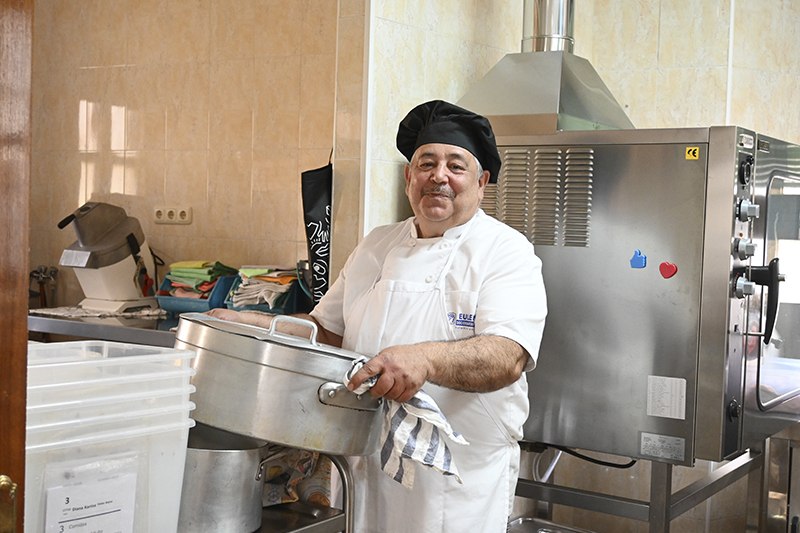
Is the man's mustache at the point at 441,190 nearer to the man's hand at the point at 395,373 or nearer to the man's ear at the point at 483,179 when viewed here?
the man's ear at the point at 483,179

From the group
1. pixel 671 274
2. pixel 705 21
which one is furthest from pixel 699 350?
pixel 705 21

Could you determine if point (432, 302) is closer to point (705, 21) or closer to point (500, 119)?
point (500, 119)

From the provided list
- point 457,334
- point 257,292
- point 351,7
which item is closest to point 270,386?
point 457,334

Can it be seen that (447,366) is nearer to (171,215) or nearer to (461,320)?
(461,320)

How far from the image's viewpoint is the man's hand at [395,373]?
1.26 metres

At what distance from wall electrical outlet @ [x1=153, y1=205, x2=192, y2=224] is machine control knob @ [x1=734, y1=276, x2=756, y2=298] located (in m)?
2.60

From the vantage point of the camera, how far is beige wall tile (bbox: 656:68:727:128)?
315cm

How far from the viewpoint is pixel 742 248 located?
2.15 m

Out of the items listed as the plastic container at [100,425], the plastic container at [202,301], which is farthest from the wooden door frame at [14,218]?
the plastic container at [202,301]

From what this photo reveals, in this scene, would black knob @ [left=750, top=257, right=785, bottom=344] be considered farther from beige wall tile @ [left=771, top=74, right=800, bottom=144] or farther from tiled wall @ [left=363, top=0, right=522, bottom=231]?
beige wall tile @ [left=771, top=74, right=800, bottom=144]

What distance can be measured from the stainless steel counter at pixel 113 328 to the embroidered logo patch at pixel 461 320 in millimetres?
1412

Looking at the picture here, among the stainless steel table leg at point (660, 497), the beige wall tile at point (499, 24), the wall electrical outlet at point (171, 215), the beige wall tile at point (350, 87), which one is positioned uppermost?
the beige wall tile at point (499, 24)

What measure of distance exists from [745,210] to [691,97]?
121 centimetres

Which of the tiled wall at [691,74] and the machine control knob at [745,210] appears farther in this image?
the tiled wall at [691,74]
